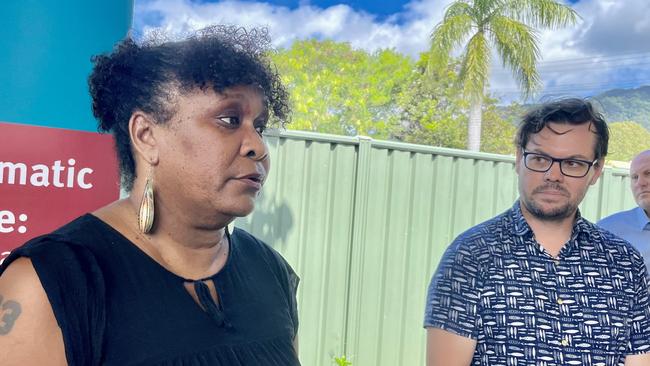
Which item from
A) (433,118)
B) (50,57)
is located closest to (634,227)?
(50,57)

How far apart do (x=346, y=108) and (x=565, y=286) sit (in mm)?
24494

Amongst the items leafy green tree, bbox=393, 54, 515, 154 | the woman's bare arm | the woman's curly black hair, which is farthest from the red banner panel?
leafy green tree, bbox=393, 54, 515, 154

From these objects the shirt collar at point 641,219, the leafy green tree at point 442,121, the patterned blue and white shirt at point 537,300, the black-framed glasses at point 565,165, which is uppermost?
the leafy green tree at point 442,121

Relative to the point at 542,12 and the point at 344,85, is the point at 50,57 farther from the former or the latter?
the point at 344,85

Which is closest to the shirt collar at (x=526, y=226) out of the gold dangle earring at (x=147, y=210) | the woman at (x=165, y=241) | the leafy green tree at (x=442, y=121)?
the woman at (x=165, y=241)

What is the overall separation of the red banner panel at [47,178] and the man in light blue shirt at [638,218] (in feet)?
10.3

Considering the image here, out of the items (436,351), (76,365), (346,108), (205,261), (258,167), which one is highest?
(346,108)

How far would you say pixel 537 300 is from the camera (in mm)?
2350

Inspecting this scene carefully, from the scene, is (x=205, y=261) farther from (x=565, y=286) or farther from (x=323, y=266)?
(x=323, y=266)

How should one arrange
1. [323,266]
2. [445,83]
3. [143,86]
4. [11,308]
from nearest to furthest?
[11,308] → [143,86] → [323,266] → [445,83]

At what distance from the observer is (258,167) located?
59.9 inches

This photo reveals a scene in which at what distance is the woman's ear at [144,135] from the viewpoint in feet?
4.85

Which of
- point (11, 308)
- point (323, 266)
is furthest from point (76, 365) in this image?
point (323, 266)

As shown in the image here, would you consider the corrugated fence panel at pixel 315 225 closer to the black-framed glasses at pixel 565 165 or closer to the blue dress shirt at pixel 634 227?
the blue dress shirt at pixel 634 227
